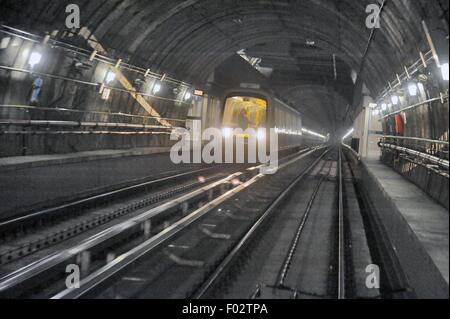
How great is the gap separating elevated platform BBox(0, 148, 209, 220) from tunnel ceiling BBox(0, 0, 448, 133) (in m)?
3.45

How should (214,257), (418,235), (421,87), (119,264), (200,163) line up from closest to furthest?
1. (418,235)
2. (119,264)
3. (214,257)
4. (421,87)
5. (200,163)

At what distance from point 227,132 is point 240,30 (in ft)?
21.6

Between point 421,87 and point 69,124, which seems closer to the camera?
Result: point 421,87

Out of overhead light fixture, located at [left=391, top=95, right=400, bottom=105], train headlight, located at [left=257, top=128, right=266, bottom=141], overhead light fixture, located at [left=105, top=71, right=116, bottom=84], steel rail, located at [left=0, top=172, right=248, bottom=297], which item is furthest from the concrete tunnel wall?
steel rail, located at [left=0, top=172, right=248, bottom=297]

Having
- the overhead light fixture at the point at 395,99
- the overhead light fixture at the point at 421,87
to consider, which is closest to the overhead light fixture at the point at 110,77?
the overhead light fixture at the point at 395,99

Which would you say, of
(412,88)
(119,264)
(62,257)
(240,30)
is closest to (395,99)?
(412,88)

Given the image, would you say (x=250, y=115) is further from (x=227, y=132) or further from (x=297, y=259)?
(x=297, y=259)

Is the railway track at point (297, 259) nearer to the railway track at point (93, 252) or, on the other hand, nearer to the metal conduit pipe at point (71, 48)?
the railway track at point (93, 252)

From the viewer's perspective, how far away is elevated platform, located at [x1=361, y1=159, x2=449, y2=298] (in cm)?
456

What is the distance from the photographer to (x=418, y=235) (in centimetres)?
577

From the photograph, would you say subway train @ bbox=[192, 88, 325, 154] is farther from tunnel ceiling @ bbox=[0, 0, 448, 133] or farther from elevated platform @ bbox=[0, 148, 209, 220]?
tunnel ceiling @ bbox=[0, 0, 448, 133]

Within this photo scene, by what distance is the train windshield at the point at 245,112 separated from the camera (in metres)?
20.5

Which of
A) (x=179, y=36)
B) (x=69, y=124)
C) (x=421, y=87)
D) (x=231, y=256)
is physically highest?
(x=179, y=36)

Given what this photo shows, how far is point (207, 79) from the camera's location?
30344mm
